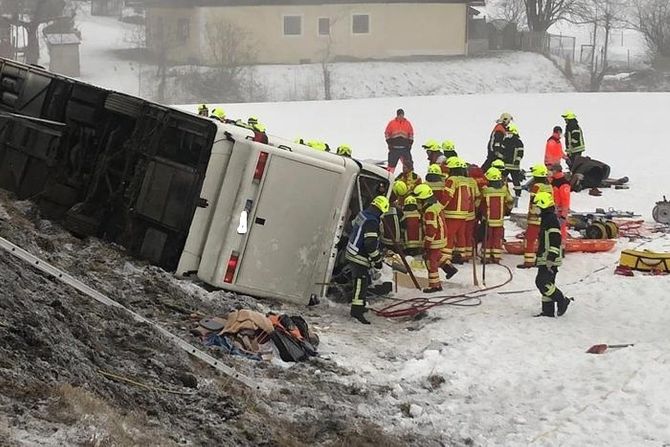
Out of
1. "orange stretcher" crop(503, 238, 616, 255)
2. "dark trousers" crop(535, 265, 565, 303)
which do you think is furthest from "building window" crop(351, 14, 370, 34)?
"dark trousers" crop(535, 265, 565, 303)

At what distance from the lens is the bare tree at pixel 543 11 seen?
64.2 meters

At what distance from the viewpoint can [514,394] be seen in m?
8.34

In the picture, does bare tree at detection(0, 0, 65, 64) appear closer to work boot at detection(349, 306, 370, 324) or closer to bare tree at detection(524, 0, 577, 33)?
bare tree at detection(524, 0, 577, 33)

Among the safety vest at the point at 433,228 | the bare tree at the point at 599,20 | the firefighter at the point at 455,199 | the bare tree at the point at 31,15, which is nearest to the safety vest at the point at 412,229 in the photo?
the safety vest at the point at 433,228

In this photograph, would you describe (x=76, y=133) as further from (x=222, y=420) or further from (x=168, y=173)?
(x=222, y=420)

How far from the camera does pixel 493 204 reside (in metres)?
13.0

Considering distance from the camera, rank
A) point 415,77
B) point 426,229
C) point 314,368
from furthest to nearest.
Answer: point 415,77 < point 426,229 < point 314,368

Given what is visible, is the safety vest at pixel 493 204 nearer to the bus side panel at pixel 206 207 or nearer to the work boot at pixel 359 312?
the work boot at pixel 359 312

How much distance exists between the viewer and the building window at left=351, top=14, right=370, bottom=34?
54.8 meters

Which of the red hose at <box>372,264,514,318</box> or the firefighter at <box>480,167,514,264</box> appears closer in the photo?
the red hose at <box>372,264,514,318</box>

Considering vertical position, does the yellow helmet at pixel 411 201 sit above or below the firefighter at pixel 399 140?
below

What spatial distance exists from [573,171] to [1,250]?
40.8 feet

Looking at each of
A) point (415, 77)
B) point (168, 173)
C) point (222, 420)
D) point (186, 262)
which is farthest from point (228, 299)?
point (415, 77)

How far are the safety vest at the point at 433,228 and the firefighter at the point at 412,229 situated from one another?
137mm
